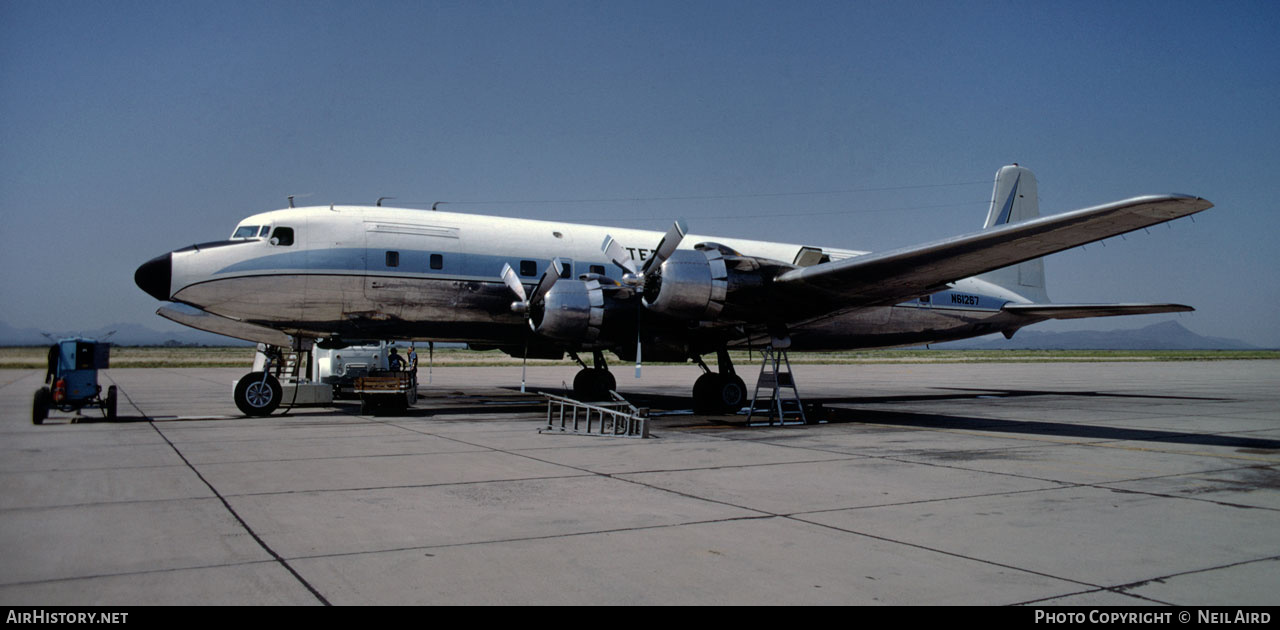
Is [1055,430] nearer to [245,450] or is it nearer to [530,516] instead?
[530,516]

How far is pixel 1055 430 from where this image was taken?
13.3 metres

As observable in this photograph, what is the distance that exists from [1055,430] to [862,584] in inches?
412

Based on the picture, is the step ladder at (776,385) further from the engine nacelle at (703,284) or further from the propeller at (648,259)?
the propeller at (648,259)

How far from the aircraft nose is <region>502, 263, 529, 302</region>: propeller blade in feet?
19.9

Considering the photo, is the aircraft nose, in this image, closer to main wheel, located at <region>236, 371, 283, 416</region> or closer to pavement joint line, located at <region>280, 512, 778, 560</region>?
main wheel, located at <region>236, 371, 283, 416</region>

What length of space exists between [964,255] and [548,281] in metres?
7.63

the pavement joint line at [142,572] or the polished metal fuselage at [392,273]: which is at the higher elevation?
the polished metal fuselage at [392,273]

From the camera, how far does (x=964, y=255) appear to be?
12664mm

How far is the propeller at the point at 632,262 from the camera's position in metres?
14.4

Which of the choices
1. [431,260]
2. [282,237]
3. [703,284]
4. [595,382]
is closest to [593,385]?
[595,382]

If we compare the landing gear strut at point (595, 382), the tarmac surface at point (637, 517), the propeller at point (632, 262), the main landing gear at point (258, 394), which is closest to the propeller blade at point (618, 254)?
the propeller at point (632, 262)

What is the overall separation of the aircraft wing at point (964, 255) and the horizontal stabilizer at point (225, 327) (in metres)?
12.6

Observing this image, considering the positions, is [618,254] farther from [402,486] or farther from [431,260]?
[402,486]

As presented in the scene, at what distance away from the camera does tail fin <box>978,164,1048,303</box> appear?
22.2 m
